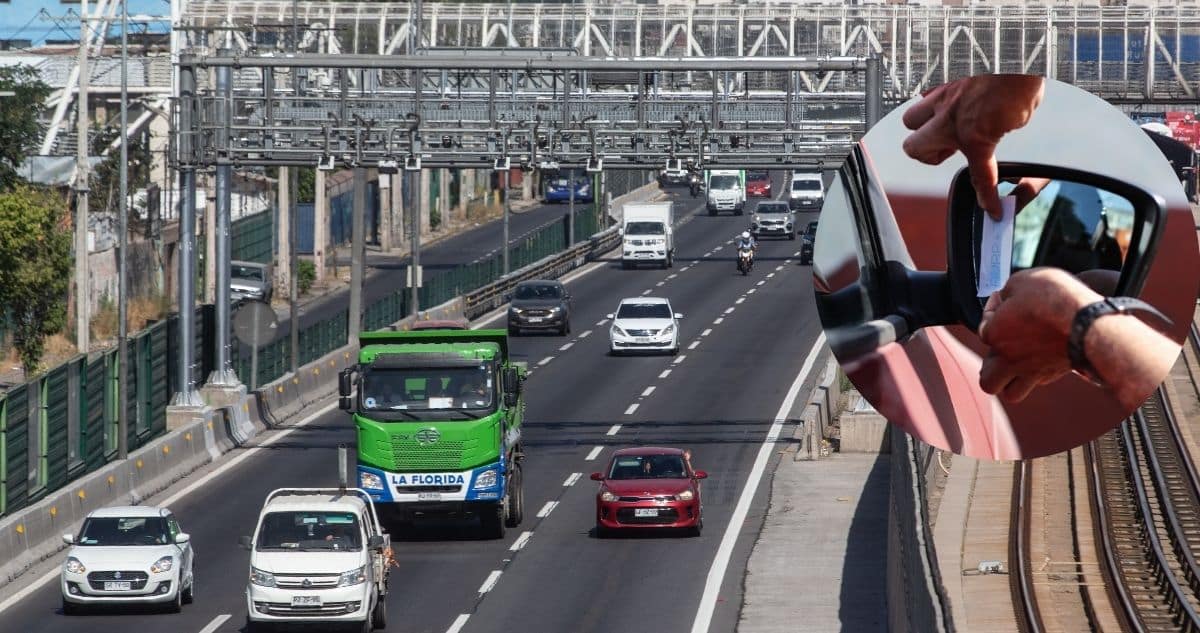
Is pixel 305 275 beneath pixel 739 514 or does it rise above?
above

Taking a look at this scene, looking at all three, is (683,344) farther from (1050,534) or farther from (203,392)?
(1050,534)

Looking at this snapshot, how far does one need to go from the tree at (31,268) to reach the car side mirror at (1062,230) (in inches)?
2220

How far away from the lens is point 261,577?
2823cm

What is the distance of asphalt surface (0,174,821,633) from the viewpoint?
1185 inches

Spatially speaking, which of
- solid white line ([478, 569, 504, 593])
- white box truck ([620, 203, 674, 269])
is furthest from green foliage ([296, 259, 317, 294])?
solid white line ([478, 569, 504, 593])

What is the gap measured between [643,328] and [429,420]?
3044 cm

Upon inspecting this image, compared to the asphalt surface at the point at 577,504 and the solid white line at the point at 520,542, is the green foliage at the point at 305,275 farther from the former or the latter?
the solid white line at the point at 520,542

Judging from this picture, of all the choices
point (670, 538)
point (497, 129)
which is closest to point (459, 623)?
point (670, 538)

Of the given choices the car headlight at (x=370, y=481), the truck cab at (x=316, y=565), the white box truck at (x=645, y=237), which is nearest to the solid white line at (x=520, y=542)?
the car headlight at (x=370, y=481)

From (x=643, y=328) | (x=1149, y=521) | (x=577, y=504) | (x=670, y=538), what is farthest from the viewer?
(x=643, y=328)

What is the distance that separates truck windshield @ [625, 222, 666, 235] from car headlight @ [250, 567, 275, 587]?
2584 inches

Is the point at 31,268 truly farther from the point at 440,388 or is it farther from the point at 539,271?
the point at 539,271

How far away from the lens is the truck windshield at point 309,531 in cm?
2859

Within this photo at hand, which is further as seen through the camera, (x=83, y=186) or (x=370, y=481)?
(x=83, y=186)
